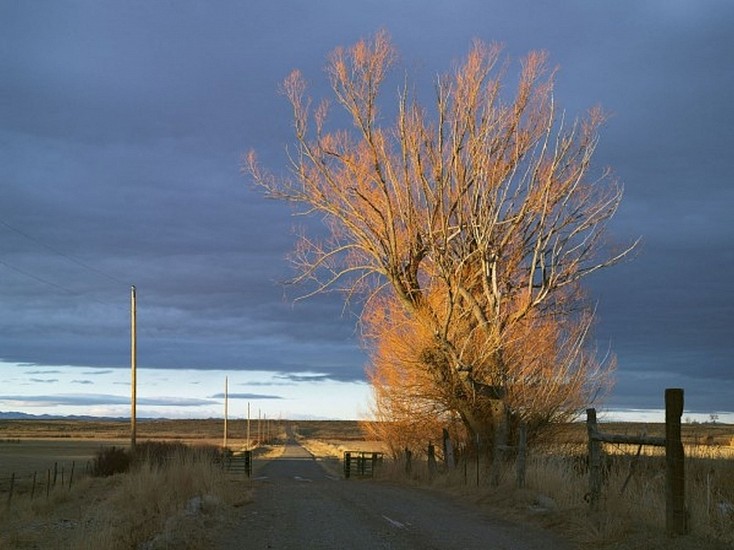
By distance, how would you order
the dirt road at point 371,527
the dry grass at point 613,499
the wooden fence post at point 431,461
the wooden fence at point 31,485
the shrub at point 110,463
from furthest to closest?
the shrub at point 110,463, the wooden fence at point 31,485, the wooden fence post at point 431,461, the dirt road at point 371,527, the dry grass at point 613,499

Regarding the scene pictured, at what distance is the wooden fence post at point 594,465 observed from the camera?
1434 cm

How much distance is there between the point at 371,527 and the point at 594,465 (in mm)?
4361

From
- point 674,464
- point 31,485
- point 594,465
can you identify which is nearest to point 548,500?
point 594,465

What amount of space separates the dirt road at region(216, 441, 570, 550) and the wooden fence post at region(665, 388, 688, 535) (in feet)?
5.54

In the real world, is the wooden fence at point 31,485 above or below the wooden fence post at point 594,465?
below

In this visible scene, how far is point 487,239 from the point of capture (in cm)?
2281

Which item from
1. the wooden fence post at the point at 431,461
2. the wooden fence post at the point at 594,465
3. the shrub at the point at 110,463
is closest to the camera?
the wooden fence post at the point at 594,465

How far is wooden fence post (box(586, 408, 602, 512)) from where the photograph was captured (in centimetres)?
1434

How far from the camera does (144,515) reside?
15.8 m

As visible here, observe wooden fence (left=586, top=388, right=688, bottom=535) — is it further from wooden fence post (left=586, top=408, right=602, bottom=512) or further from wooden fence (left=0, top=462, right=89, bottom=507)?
wooden fence (left=0, top=462, right=89, bottom=507)

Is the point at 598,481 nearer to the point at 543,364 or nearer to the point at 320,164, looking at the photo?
the point at 543,364

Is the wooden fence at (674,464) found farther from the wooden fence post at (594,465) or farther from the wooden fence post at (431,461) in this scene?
the wooden fence post at (431,461)

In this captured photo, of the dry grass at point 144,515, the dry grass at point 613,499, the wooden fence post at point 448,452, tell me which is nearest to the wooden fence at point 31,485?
the dry grass at point 144,515

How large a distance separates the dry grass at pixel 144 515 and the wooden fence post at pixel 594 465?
683 centimetres
